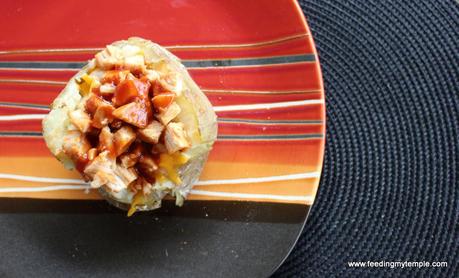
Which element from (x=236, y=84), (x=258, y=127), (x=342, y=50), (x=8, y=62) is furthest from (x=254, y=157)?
(x=8, y=62)

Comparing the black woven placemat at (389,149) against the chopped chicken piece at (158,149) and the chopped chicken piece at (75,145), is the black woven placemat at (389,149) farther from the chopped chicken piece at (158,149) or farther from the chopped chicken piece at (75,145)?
the chopped chicken piece at (75,145)

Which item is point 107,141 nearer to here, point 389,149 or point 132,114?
point 132,114

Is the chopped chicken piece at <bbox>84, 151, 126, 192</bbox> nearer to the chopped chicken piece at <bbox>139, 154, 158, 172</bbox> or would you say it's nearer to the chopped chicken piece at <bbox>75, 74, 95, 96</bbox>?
the chopped chicken piece at <bbox>139, 154, 158, 172</bbox>

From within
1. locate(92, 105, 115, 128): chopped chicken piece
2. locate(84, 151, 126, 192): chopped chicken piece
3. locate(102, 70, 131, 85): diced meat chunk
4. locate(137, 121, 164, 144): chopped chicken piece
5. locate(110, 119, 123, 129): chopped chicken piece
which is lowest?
locate(84, 151, 126, 192): chopped chicken piece

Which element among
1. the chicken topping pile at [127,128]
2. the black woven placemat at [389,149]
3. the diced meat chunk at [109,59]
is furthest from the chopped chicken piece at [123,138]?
the black woven placemat at [389,149]

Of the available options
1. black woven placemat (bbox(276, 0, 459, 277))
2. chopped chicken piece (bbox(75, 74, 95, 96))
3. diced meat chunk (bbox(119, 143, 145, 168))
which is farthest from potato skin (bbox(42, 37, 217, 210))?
black woven placemat (bbox(276, 0, 459, 277))

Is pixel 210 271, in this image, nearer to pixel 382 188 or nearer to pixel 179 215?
pixel 179 215

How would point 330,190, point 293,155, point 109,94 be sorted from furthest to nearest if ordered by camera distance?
point 330,190 < point 293,155 < point 109,94
